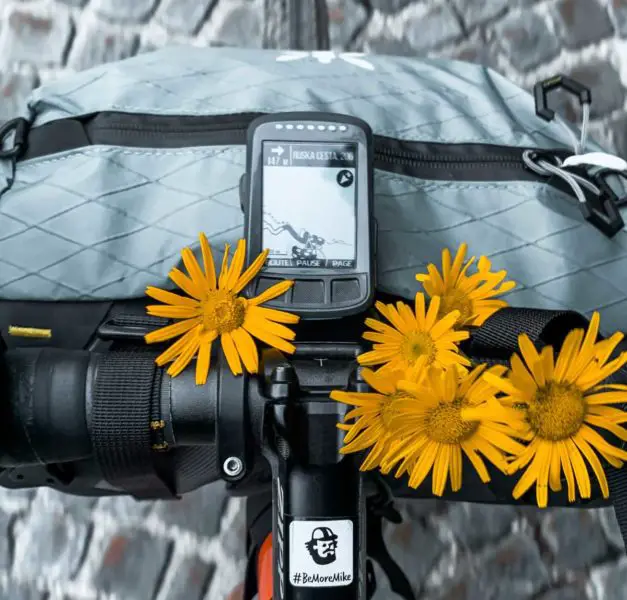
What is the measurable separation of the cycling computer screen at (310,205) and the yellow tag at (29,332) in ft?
0.62

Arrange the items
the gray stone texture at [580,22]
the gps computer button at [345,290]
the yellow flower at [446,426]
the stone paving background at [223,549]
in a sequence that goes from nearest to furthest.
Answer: the yellow flower at [446,426] < the gps computer button at [345,290] < the stone paving background at [223,549] < the gray stone texture at [580,22]

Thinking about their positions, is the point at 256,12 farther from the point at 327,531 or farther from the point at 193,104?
the point at 327,531

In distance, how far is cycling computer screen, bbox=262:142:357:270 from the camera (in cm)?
54

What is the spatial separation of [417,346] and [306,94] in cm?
29

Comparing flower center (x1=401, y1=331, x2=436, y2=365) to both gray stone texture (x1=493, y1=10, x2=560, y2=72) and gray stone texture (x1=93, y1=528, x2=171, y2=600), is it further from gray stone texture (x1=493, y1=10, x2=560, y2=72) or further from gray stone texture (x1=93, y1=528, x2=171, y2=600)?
gray stone texture (x1=493, y1=10, x2=560, y2=72)

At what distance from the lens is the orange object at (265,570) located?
1.79 feet

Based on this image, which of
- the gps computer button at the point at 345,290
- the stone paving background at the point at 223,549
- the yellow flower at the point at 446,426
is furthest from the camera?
the stone paving background at the point at 223,549

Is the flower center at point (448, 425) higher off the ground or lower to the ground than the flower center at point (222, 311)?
lower

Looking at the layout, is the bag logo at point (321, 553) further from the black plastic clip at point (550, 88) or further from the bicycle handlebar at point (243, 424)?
the black plastic clip at point (550, 88)

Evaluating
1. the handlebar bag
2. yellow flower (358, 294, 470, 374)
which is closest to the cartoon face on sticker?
yellow flower (358, 294, 470, 374)

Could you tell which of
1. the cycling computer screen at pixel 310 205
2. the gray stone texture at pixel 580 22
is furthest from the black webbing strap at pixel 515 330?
the gray stone texture at pixel 580 22

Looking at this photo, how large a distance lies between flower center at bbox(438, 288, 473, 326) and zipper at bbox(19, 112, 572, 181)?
0.56ft

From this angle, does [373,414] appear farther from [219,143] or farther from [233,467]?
[219,143]

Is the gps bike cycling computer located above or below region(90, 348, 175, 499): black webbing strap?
above
